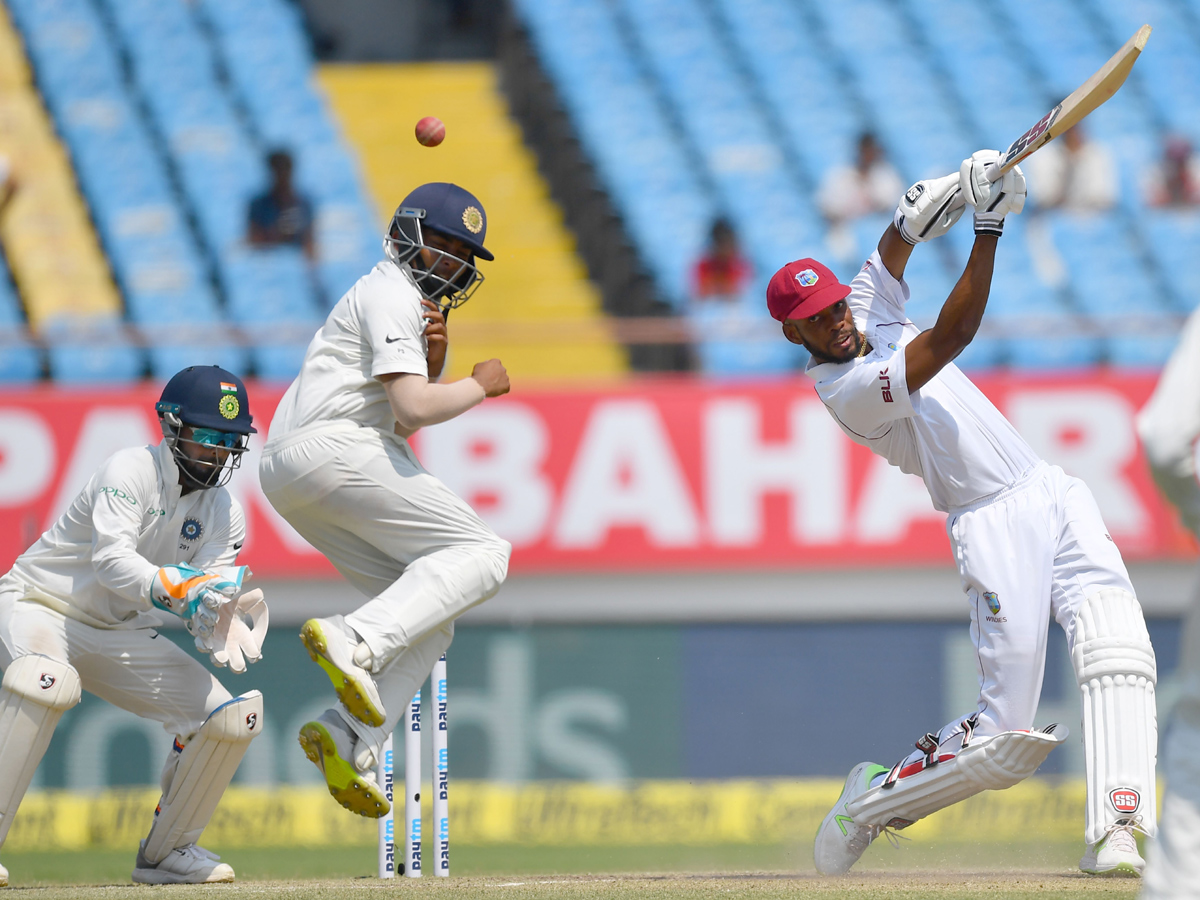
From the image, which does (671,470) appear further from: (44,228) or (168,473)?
(44,228)

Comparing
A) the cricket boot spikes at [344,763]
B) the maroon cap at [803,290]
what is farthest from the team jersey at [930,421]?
the cricket boot spikes at [344,763]

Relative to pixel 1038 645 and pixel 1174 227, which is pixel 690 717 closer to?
pixel 1038 645

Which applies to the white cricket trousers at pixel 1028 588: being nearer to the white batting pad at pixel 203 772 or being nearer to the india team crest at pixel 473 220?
the india team crest at pixel 473 220

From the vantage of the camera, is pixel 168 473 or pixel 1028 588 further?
pixel 168 473

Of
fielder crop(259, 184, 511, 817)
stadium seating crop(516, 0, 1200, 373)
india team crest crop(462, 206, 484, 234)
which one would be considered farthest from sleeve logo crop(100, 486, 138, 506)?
stadium seating crop(516, 0, 1200, 373)

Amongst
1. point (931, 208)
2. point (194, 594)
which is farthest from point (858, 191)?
point (194, 594)

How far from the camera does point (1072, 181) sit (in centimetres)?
1047

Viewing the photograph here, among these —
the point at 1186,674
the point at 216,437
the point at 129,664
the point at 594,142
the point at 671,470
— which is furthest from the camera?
the point at 594,142

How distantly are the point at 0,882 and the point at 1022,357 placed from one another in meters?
6.34

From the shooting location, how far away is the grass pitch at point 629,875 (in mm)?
4027

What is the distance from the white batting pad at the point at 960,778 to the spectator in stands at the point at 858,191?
6.43 m

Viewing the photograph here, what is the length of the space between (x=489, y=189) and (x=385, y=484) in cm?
834

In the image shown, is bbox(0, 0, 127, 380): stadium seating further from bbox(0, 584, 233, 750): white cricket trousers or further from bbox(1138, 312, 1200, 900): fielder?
bbox(1138, 312, 1200, 900): fielder

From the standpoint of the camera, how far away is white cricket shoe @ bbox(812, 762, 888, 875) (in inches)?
183
